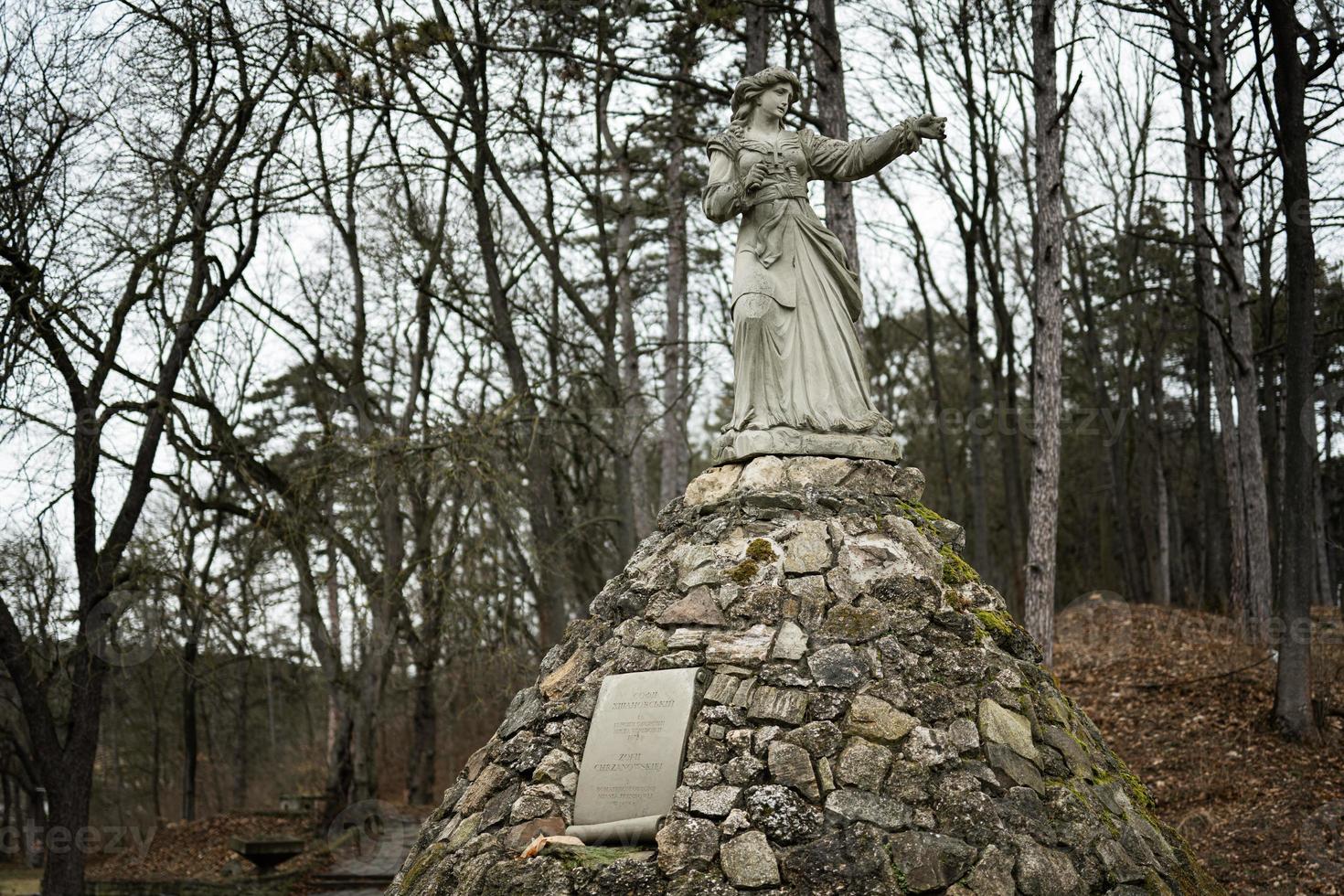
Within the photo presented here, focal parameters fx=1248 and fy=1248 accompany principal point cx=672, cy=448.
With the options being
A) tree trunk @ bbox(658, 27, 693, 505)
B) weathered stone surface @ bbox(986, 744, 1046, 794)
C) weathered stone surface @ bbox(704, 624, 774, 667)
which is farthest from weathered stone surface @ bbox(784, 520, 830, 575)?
tree trunk @ bbox(658, 27, 693, 505)

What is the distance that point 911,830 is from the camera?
565 centimetres

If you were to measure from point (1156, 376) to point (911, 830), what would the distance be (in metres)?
17.4

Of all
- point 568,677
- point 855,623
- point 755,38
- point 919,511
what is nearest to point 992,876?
point 855,623

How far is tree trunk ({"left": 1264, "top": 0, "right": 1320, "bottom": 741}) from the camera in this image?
9.95 metres

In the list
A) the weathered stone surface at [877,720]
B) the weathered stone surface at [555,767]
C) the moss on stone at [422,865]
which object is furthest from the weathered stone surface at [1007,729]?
the moss on stone at [422,865]

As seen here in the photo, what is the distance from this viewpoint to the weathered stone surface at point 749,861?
18.0 feet

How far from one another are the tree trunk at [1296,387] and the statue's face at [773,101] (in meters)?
4.98

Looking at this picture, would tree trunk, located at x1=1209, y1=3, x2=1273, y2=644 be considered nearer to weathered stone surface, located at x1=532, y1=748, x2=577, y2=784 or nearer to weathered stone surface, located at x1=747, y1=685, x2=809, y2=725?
weathered stone surface, located at x1=747, y1=685, x2=809, y2=725

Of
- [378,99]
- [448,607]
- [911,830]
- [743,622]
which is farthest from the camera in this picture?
[378,99]

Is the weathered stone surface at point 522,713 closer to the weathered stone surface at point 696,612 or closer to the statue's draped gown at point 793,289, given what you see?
the weathered stone surface at point 696,612

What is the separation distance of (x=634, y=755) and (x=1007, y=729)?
1.85 meters

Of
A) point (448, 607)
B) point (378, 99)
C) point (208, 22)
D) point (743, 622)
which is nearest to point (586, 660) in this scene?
point (743, 622)

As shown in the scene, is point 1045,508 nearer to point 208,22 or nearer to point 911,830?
point 911,830

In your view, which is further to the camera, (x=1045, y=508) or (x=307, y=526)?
(x=307, y=526)
